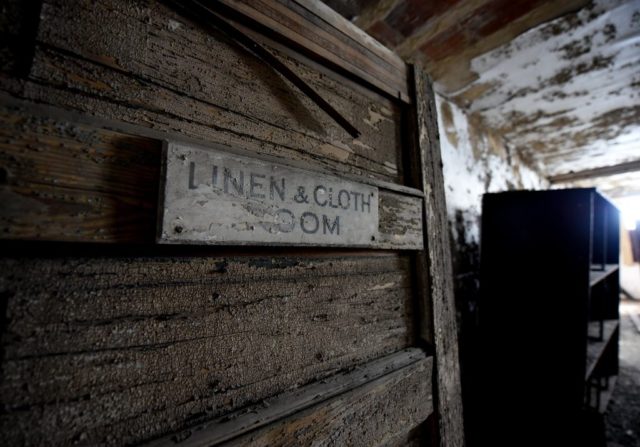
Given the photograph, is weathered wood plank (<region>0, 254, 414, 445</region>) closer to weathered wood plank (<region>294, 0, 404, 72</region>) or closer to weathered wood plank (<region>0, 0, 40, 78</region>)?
weathered wood plank (<region>0, 0, 40, 78</region>)

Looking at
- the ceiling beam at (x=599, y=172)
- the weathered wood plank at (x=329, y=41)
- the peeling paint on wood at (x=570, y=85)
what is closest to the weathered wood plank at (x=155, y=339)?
the weathered wood plank at (x=329, y=41)

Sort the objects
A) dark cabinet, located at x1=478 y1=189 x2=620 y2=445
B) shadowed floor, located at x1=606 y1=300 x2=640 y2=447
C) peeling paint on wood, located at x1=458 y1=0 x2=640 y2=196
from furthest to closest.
Answer: 1. shadowed floor, located at x1=606 y1=300 x2=640 y2=447
2. dark cabinet, located at x1=478 y1=189 x2=620 y2=445
3. peeling paint on wood, located at x1=458 y1=0 x2=640 y2=196

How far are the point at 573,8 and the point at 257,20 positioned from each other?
1.16 metres

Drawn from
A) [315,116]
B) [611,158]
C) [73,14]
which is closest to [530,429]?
[315,116]

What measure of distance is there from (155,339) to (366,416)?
1.44ft

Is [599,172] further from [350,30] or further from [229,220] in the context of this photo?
[229,220]

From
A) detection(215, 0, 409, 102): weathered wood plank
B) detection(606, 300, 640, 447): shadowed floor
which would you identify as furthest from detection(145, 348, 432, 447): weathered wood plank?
detection(606, 300, 640, 447): shadowed floor

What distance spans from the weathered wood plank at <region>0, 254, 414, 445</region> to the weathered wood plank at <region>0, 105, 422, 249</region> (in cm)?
5

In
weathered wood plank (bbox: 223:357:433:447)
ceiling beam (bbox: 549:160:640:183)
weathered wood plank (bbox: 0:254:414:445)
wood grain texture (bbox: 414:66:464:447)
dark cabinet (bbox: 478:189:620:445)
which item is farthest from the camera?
ceiling beam (bbox: 549:160:640:183)

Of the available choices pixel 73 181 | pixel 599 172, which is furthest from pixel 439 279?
pixel 599 172

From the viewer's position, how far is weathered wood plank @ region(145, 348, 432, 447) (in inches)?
16.2

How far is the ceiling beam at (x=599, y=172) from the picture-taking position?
2.69 meters

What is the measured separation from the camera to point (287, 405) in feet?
1.63

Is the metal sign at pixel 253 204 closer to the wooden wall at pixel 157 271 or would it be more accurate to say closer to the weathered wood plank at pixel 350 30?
the wooden wall at pixel 157 271
